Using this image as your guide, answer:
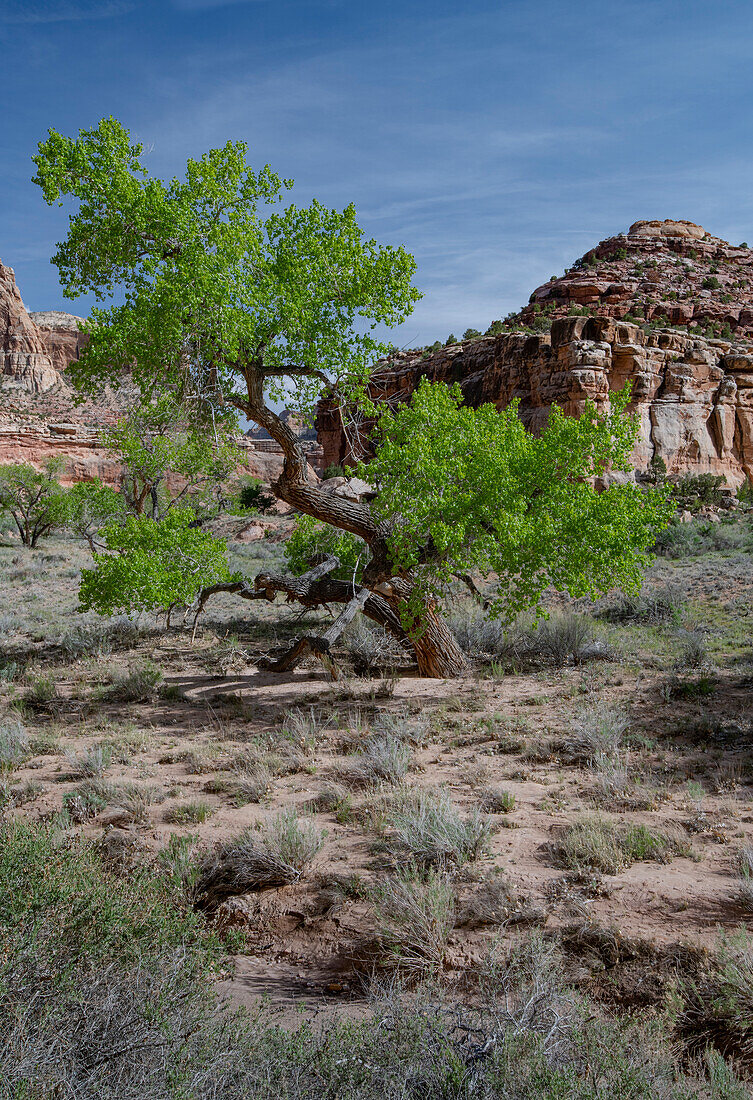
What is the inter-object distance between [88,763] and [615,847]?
16.4 ft

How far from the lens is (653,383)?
130ft

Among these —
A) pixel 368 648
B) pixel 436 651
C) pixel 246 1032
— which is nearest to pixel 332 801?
pixel 246 1032

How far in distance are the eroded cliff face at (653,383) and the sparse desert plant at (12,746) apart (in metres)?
30.5

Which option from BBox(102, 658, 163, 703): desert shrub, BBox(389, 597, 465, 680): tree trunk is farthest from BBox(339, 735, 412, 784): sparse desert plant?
BBox(102, 658, 163, 703): desert shrub

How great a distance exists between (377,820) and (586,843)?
161 centimetres

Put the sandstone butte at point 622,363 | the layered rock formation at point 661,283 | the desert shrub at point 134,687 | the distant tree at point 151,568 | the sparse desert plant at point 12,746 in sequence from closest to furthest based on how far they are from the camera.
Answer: the sparse desert plant at point 12,746
the distant tree at point 151,568
the desert shrub at point 134,687
the sandstone butte at point 622,363
the layered rock formation at point 661,283

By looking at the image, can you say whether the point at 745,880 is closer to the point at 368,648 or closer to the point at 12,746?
the point at 12,746

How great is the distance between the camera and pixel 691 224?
66.8 m

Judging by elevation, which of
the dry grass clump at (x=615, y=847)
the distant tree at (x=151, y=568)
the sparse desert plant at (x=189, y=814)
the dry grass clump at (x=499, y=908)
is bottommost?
the sparse desert plant at (x=189, y=814)

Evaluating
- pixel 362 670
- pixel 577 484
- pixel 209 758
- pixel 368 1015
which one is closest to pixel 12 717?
pixel 209 758

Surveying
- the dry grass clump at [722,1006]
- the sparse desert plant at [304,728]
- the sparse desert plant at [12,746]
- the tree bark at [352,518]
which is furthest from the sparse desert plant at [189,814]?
the dry grass clump at [722,1006]

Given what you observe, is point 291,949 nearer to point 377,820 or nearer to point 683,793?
point 377,820

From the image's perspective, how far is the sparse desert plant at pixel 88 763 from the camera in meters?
6.63

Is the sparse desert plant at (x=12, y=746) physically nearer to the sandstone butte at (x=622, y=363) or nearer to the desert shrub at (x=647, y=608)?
the desert shrub at (x=647, y=608)
